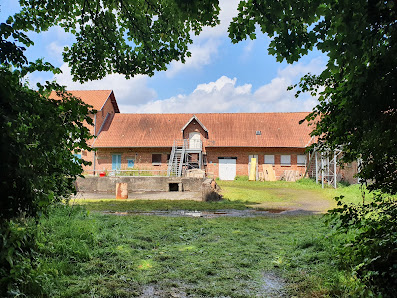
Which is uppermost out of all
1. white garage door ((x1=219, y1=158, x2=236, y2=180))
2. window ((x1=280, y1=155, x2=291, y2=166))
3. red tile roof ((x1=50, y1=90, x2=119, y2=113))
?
red tile roof ((x1=50, y1=90, x2=119, y2=113))

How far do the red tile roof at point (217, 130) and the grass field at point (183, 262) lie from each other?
24111 mm

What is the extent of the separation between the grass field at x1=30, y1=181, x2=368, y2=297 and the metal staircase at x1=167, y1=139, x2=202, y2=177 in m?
22.0

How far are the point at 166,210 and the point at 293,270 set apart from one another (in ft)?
29.4

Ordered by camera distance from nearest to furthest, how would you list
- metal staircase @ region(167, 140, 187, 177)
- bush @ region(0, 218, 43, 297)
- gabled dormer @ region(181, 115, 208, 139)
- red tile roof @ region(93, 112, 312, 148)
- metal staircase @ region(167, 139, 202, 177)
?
bush @ region(0, 218, 43, 297) → metal staircase @ region(167, 140, 187, 177) → metal staircase @ region(167, 139, 202, 177) → red tile roof @ region(93, 112, 312, 148) → gabled dormer @ region(181, 115, 208, 139)

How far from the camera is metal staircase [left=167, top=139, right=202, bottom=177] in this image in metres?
→ 31.2

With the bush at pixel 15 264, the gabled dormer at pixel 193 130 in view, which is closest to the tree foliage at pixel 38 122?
the bush at pixel 15 264

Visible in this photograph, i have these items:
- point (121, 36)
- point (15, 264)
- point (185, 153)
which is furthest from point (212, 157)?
point (15, 264)

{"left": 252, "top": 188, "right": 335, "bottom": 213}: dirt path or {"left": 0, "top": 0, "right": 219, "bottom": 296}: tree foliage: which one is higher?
{"left": 0, "top": 0, "right": 219, "bottom": 296}: tree foliage

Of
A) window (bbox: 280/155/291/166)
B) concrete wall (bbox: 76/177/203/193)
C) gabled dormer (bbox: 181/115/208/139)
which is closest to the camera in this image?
concrete wall (bbox: 76/177/203/193)

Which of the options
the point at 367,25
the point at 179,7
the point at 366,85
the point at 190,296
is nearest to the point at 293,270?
the point at 190,296

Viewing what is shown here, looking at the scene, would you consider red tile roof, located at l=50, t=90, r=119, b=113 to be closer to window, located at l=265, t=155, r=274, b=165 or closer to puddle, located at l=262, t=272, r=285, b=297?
window, located at l=265, t=155, r=274, b=165

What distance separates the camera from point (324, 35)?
380 centimetres

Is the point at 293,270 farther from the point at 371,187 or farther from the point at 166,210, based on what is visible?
the point at 166,210

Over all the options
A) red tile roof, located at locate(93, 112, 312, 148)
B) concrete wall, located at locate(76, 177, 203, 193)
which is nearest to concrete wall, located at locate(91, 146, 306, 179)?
red tile roof, located at locate(93, 112, 312, 148)
